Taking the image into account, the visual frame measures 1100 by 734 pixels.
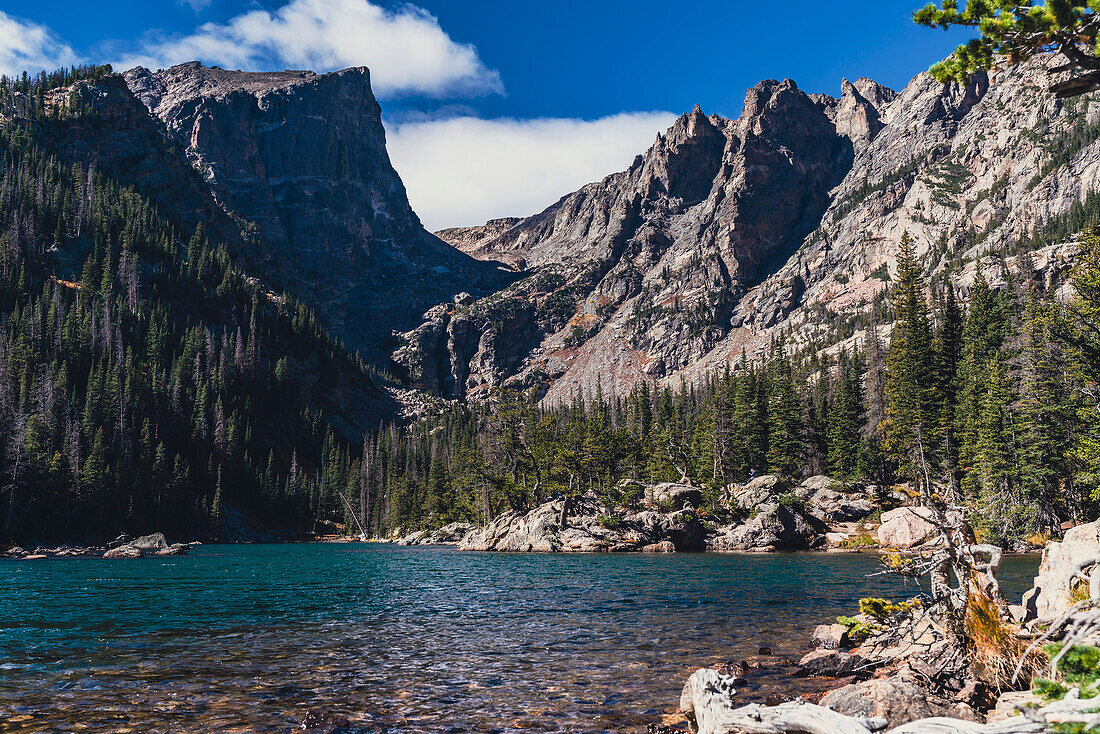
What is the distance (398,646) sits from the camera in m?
20.1

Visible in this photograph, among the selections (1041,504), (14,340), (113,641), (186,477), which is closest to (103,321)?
(14,340)

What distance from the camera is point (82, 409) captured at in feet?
334

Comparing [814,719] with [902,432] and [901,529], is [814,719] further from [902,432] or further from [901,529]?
[902,432]

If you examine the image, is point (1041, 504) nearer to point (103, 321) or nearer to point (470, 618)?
point (470, 618)

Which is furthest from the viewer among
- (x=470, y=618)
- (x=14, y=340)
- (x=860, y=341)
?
(x=860, y=341)

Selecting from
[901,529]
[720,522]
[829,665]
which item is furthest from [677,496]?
[829,665]

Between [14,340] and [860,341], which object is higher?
[860,341]

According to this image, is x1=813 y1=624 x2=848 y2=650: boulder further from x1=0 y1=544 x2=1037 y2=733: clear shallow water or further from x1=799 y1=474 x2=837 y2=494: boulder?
x1=799 y1=474 x2=837 y2=494: boulder

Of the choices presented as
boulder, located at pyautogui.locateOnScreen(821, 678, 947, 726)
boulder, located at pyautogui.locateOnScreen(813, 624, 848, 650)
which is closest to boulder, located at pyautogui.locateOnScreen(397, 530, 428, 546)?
boulder, located at pyautogui.locateOnScreen(813, 624, 848, 650)

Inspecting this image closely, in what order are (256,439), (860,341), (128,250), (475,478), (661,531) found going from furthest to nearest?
(860,341) → (128,250) → (256,439) → (475,478) → (661,531)

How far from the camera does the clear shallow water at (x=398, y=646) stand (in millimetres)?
13242

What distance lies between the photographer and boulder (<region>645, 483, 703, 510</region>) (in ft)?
249

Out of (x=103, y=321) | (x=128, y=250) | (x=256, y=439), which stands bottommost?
(x=256, y=439)

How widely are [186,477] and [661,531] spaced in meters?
83.1
